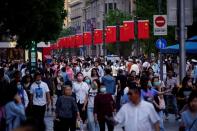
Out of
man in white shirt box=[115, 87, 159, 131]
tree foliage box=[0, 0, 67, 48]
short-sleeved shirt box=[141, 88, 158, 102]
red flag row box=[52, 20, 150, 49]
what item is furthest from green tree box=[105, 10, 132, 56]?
man in white shirt box=[115, 87, 159, 131]

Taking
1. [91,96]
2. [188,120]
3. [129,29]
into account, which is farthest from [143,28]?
[188,120]

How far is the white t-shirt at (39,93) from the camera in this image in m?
18.0

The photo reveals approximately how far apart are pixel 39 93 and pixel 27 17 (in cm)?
559

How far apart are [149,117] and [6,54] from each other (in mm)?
57635

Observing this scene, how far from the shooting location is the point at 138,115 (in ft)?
34.2

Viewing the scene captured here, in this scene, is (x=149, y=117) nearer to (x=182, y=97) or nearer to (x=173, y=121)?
(x=182, y=97)

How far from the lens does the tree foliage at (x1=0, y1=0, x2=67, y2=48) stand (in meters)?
22.3

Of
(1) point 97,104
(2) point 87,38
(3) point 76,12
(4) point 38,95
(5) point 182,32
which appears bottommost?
(1) point 97,104

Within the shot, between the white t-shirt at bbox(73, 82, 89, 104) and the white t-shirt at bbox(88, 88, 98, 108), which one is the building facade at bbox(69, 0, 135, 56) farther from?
the white t-shirt at bbox(88, 88, 98, 108)

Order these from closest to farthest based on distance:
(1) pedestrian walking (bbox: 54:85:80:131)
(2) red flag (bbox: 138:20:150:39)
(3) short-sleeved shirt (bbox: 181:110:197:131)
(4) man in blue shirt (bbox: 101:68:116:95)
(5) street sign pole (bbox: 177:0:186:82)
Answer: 1. (3) short-sleeved shirt (bbox: 181:110:197:131)
2. (1) pedestrian walking (bbox: 54:85:80:131)
3. (5) street sign pole (bbox: 177:0:186:82)
4. (4) man in blue shirt (bbox: 101:68:116:95)
5. (2) red flag (bbox: 138:20:150:39)

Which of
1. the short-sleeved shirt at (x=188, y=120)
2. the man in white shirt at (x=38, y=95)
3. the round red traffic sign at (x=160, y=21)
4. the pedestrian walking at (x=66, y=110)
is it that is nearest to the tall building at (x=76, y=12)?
the round red traffic sign at (x=160, y=21)

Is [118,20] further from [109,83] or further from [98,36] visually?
[109,83]

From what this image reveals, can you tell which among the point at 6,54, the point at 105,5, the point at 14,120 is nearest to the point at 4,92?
the point at 14,120

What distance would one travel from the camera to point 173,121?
883 inches
